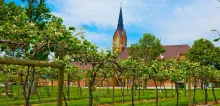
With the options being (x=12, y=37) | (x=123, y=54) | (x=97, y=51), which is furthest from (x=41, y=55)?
(x=123, y=54)

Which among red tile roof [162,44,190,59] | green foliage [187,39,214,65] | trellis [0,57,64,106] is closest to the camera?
trellis [0,57,64,106]

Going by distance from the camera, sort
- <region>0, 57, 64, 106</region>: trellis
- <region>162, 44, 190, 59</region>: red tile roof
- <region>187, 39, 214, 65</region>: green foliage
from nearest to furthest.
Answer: <region>0, 57, 64, 106</region>: trellis < <region>187, 39, 214, 65</region>: green foliage < <region>162, 44, 190, 59</region>: red tile roof

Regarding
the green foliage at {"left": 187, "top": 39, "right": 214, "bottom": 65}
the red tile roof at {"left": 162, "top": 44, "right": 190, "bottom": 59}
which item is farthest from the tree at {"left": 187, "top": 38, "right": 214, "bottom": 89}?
the red tile roof at {"left": 162, "top": 44, "right": 190, "bottom": 59}

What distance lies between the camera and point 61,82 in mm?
6262

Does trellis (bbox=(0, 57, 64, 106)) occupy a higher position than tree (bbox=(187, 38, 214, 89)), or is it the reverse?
tree (bbox=(187, 38, 214, 89))

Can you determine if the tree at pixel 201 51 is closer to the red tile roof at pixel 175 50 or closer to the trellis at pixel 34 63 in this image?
the red tile roof at pixel 175 50

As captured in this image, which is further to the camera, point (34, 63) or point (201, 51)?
point (201, 51)

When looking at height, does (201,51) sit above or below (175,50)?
below

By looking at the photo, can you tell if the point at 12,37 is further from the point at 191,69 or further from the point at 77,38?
the point at 191,69

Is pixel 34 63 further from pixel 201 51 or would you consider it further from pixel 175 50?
pixel 175 50

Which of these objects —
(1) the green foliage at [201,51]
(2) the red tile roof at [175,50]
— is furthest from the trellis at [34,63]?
(2) the red tile roof at [175,50]

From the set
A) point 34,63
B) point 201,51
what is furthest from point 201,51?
point 34,63

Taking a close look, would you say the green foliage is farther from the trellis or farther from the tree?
the trellis

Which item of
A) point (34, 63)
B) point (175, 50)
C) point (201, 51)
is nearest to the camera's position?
point (34, 63)
